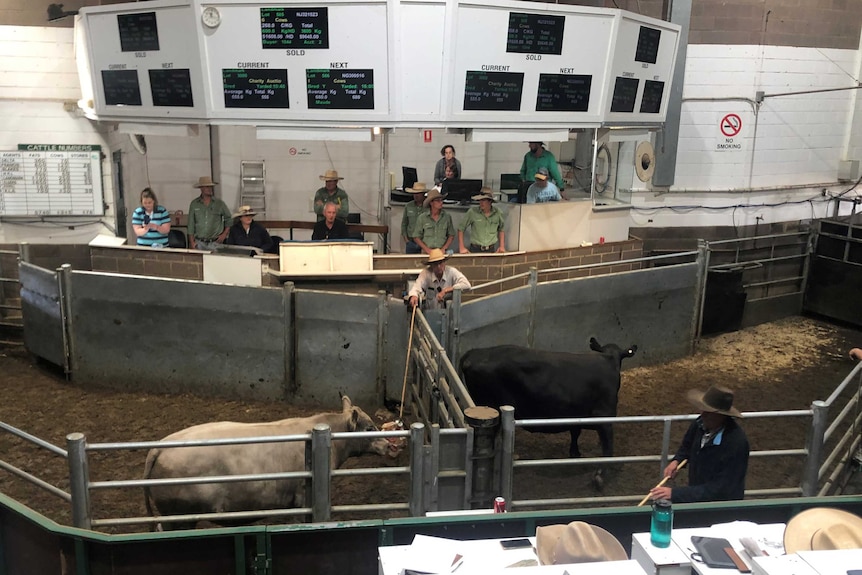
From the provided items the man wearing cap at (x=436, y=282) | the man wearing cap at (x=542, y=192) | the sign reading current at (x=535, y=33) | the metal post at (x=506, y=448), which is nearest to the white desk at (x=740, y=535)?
the metal post at (x=506, y=448)

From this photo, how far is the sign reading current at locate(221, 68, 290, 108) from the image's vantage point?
8.77m

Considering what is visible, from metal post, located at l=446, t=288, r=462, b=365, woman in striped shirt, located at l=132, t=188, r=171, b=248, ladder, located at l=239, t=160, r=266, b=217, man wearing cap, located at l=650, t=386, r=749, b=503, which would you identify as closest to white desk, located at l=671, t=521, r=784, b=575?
man wearing cap, located at l=650, t=386, r=749, b=503

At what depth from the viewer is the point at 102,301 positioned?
339 inches

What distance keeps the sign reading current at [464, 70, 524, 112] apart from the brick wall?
11.9 feet

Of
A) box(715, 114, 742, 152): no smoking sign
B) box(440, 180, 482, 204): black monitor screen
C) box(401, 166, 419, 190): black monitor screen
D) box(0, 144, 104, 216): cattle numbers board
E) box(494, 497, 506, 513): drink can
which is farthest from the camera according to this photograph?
box(715, 114, 742, 152): no smoking sign

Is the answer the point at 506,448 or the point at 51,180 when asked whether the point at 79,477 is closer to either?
the point at 506,448

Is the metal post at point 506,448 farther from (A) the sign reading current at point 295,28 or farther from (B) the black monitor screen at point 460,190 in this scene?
(B) the black monitor screen at point 460,190

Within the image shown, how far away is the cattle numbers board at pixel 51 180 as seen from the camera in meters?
10.7

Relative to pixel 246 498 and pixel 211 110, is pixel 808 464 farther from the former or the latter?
pixel 211 110

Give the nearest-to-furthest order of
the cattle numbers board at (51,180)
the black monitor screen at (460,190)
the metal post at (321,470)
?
the metal post at (321,470)
the cattle numbers board at (51,180)
the black monitor screen at (460,190)

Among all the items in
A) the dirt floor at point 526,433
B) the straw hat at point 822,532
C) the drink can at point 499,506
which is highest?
the straw hat at point 822,532

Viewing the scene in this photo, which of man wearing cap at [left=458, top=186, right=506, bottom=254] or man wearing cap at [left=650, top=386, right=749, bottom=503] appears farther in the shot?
man wearing cap at [left=458, top=186, right=506, bottom=254]

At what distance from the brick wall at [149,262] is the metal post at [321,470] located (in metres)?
4.75

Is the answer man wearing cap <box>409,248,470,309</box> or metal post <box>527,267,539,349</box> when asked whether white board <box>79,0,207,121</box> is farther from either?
metal post <box>527,267,539,349</box>
